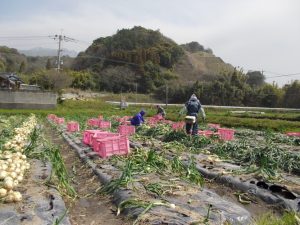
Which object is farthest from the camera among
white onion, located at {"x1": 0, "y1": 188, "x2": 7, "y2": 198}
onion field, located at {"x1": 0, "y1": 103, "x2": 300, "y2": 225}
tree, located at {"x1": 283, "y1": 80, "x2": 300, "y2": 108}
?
tree, located at {"x1": 283, "y1": 80, "x2": 300, "y2": 108}

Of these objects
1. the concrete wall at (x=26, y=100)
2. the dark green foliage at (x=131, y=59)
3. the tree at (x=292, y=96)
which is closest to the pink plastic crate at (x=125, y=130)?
the concrete wall at (x=26, y=100)

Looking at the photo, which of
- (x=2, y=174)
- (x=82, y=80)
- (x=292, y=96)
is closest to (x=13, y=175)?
(x=2, y=174)

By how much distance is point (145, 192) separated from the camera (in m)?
5.10

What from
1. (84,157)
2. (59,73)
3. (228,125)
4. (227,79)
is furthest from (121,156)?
(227,79)

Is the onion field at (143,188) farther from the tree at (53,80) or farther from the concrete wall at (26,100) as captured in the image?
the tree at (53,80)

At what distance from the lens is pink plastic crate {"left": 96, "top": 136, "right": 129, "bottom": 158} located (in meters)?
8.21

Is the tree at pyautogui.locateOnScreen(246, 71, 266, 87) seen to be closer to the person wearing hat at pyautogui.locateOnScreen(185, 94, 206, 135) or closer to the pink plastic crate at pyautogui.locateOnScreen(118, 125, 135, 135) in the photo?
the pink plastic crate at pyautogui.locateOnScreen(118, 125, 135, 135)

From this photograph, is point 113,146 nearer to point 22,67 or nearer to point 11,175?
point 11,175

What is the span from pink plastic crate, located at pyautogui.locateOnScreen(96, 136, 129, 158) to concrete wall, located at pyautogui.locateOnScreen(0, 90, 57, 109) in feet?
99.1

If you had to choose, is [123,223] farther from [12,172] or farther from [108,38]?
[108,38]

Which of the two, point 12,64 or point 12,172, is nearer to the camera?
point 12,172

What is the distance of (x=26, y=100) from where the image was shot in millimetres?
37125

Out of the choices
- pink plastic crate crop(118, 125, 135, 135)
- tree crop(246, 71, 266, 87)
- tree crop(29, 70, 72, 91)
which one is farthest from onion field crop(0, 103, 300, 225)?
tree crop(246, 71, 266, 87)

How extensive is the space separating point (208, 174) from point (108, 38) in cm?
7240
